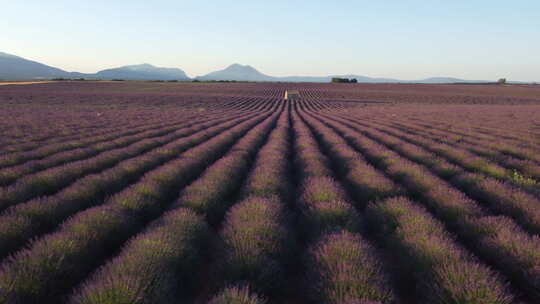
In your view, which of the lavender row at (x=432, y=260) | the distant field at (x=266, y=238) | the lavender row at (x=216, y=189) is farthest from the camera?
the lavender row at (x=216, y=189)

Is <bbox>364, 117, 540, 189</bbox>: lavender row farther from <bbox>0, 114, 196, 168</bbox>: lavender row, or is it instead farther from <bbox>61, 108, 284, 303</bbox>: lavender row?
<bbox>0, 114, 196, 168</bbox>: lavender row

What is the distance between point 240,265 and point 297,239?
1.11 metres

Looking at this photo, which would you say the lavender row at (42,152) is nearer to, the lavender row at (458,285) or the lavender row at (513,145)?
the lavender row at (458,285)

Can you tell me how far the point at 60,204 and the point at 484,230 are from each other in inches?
218

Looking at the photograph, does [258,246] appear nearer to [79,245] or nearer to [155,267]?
[155,267]

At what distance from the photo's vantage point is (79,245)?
9.82 ft

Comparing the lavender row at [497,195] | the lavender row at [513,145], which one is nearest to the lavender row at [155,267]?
the lavender row at [497,195]

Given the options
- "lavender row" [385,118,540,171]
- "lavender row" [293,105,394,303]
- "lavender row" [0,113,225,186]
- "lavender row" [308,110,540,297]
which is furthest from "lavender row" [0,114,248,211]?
"lavender row" [385,118,540,171]

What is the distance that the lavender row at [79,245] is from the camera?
7.71 feet

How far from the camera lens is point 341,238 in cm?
311

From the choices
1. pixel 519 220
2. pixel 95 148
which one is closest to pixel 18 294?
pixel 519 220

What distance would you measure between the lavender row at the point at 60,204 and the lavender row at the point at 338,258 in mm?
3215

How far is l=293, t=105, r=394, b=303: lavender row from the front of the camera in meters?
2.31

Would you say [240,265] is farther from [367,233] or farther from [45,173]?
[45,173]
